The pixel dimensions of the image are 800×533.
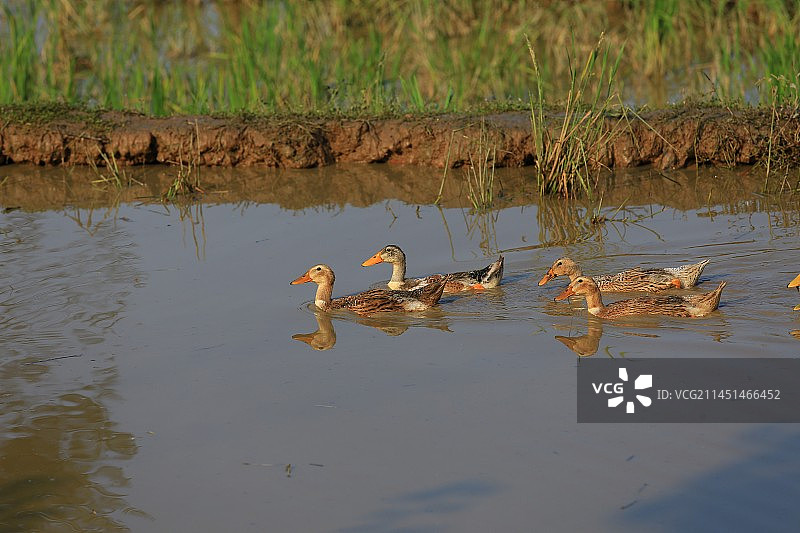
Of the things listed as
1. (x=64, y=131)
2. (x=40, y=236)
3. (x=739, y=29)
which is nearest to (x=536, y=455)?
(x=40, y=236)

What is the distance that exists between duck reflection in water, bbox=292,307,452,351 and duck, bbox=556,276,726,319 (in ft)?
2.87

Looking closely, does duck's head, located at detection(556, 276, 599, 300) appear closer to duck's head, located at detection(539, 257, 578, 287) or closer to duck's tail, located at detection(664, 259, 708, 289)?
duck's head, located at detection(539, 257, 578, 287)

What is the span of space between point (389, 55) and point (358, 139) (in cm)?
360

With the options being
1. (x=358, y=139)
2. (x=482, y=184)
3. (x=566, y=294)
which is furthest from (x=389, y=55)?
(x=566, y=294)

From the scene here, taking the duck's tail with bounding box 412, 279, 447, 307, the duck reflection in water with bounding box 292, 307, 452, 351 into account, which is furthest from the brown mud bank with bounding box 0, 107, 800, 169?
the duck reflection in water with bounding box 292, 307, 452, 351

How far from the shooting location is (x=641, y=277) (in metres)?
8.54

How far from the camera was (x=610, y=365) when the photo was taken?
677 cm

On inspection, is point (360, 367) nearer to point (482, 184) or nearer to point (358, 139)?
point (482, 184)

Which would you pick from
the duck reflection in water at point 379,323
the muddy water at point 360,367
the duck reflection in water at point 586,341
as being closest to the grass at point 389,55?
the muddy water at point 360,367

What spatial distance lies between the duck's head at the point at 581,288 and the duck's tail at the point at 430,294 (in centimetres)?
83

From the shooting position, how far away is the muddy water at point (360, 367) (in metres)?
5.25

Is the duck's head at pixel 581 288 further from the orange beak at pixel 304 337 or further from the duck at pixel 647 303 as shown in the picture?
the orange beak at pixel 304 337

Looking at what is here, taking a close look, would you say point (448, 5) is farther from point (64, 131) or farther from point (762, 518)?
point (762, 518)

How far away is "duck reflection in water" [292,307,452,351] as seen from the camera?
7629 millimetres
